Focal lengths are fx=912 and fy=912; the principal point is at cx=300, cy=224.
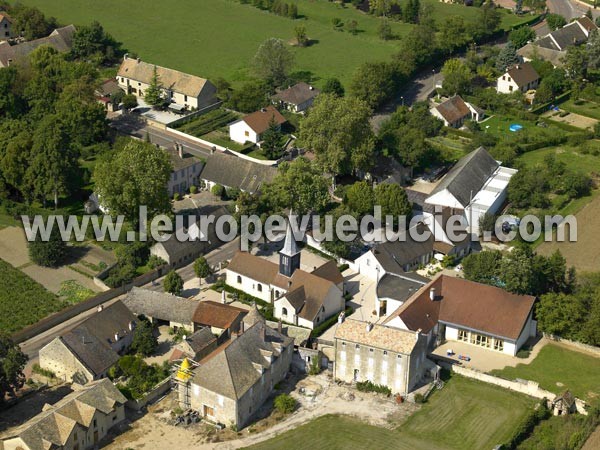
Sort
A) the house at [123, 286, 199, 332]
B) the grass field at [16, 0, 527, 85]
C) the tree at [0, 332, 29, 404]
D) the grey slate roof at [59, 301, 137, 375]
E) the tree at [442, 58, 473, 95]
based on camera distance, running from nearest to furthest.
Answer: the tree at [0, 332, 29, 404] < the grey slate roof at [59, 301, 137, 375] < the house at [123, 286, 199, 332] < the tree at [442, 58, 473, 95] < the grass field at [16, 0, 527, 85]

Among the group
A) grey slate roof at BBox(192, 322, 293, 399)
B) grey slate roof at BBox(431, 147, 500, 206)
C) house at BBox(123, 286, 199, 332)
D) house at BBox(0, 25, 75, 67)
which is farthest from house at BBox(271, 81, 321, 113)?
grey slate roof at BBox(192, 322, 293, 399)

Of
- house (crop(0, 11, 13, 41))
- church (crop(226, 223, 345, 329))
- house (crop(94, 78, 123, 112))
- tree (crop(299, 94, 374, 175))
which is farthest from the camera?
house (crop(0, 11, 13, 41))

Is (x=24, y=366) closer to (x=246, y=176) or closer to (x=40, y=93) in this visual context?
(x=246, y=176)

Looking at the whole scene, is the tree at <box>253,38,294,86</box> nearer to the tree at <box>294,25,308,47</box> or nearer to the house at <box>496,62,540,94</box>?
the tree at <box>294,25,308,47</box>

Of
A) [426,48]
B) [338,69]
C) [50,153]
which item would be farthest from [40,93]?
[426,48]

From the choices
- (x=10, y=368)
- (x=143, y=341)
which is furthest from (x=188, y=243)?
(x=10, y=368)

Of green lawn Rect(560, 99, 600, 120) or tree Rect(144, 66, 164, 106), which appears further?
green lawn Rect(560, 99, 600, 120)

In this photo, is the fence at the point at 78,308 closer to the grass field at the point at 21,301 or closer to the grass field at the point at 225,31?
the grass field at the point at 21,301
